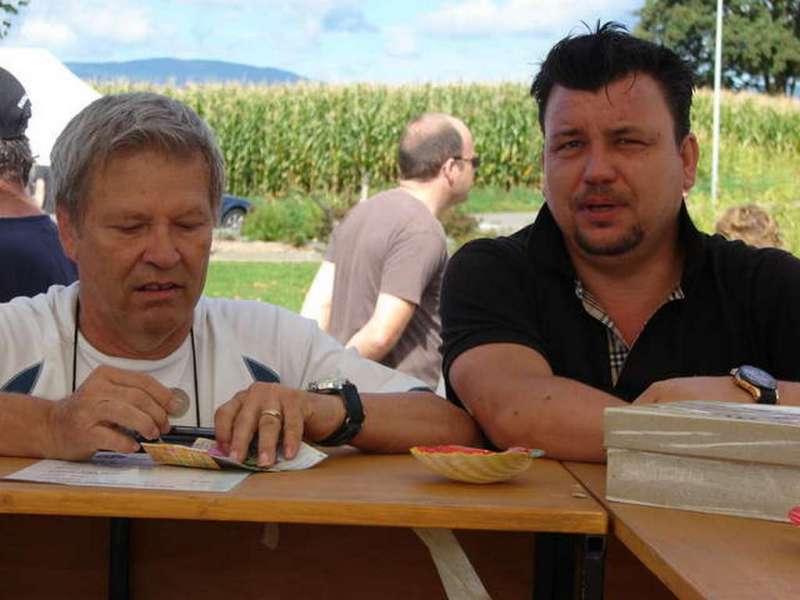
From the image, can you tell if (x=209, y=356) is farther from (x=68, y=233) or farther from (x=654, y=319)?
(x=654, y=319)

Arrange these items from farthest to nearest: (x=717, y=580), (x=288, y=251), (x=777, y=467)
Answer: (x=288, y=251), (x=777, y=467), (x=717, y=580)

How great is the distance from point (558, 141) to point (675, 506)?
1.08m

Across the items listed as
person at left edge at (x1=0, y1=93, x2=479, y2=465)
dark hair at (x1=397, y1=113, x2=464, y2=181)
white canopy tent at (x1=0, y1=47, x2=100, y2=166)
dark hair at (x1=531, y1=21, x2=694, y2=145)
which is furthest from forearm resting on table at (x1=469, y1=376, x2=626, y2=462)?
white canopy tent at (x1=0, y1=47, x2=100, y2=166)

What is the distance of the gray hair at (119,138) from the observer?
7.77 ft

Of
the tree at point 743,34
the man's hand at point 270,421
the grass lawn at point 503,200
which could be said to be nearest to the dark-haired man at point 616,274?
the man's hand at point 270,421

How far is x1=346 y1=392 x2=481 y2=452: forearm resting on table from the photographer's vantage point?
2314mm

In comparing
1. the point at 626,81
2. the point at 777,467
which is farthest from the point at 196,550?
the point at 626,81

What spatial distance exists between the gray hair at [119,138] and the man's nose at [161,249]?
13 centimetres

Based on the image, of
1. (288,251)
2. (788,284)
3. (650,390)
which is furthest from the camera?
(288,251)

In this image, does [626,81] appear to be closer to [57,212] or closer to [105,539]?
[57,212]

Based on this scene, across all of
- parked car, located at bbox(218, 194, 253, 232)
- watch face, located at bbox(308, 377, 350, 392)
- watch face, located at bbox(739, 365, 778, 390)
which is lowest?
parked car, located at bbox(218, 194, 253, 232)

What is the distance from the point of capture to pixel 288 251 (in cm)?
2156

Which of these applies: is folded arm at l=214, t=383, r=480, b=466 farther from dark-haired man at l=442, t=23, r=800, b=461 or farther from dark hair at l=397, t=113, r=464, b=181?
dark hair at l=397, t=113, r=464, b=181

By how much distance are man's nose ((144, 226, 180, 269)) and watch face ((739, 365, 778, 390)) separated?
1.01 m
